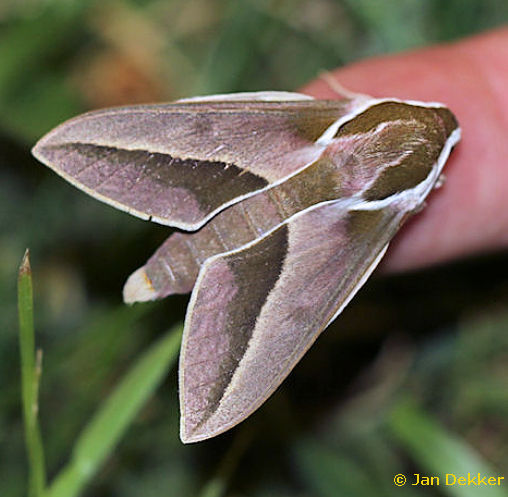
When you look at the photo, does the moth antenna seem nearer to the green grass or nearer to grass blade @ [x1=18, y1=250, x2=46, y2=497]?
the green grass

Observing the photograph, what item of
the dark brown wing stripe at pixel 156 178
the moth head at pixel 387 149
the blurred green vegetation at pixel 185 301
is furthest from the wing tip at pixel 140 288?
the blurred green vegetation at pixel 185 301

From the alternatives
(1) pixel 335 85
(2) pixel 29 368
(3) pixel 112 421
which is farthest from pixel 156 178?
(1) pixel 335 85

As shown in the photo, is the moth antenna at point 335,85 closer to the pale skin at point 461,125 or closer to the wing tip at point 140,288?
the pale skin at point 461,125

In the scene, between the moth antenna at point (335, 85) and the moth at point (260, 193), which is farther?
the moth antenna at point (335, 85)

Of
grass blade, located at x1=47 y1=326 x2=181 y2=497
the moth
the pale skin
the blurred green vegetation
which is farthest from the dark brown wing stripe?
the blurred green vegetation

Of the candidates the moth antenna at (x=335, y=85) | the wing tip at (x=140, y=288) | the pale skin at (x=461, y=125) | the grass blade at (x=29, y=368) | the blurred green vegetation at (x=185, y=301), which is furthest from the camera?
the blurred green vegetation at (x=185, y=301)

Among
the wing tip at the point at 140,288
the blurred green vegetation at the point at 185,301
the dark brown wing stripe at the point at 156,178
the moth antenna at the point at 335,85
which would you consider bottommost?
the blurred green vegetation at the point at 185,301

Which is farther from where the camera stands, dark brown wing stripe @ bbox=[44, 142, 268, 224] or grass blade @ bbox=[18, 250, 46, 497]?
dark brown wing stripe @ bbox=[44, 142, 268, 224]

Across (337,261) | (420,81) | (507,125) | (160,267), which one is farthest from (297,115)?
(507,125)
